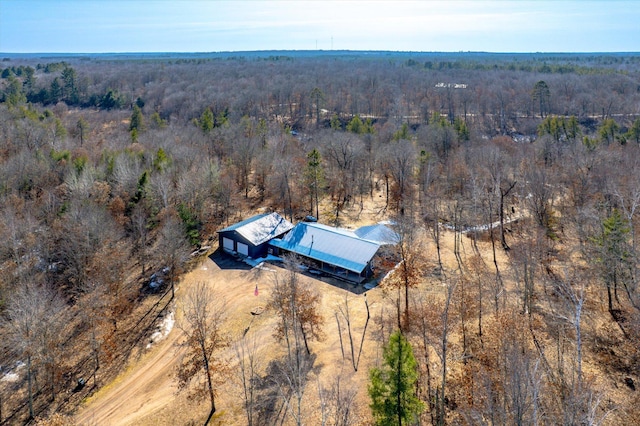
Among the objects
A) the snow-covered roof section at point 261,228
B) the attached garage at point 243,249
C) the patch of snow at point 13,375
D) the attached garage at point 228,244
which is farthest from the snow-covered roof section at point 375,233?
the patch of snow at point 13,375

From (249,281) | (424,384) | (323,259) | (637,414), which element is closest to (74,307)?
(249,281)

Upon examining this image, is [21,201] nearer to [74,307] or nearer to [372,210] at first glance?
[74,307]

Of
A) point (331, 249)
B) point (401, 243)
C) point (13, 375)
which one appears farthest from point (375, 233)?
point (13, 375)

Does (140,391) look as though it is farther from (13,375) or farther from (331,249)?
(331,249)

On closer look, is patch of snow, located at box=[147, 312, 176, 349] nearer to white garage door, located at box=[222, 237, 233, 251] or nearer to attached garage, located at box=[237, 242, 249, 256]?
attached garage, located at box=[237, 242, 249, 256]

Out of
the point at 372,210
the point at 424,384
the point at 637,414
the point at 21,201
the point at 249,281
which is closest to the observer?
the point at 637,414
